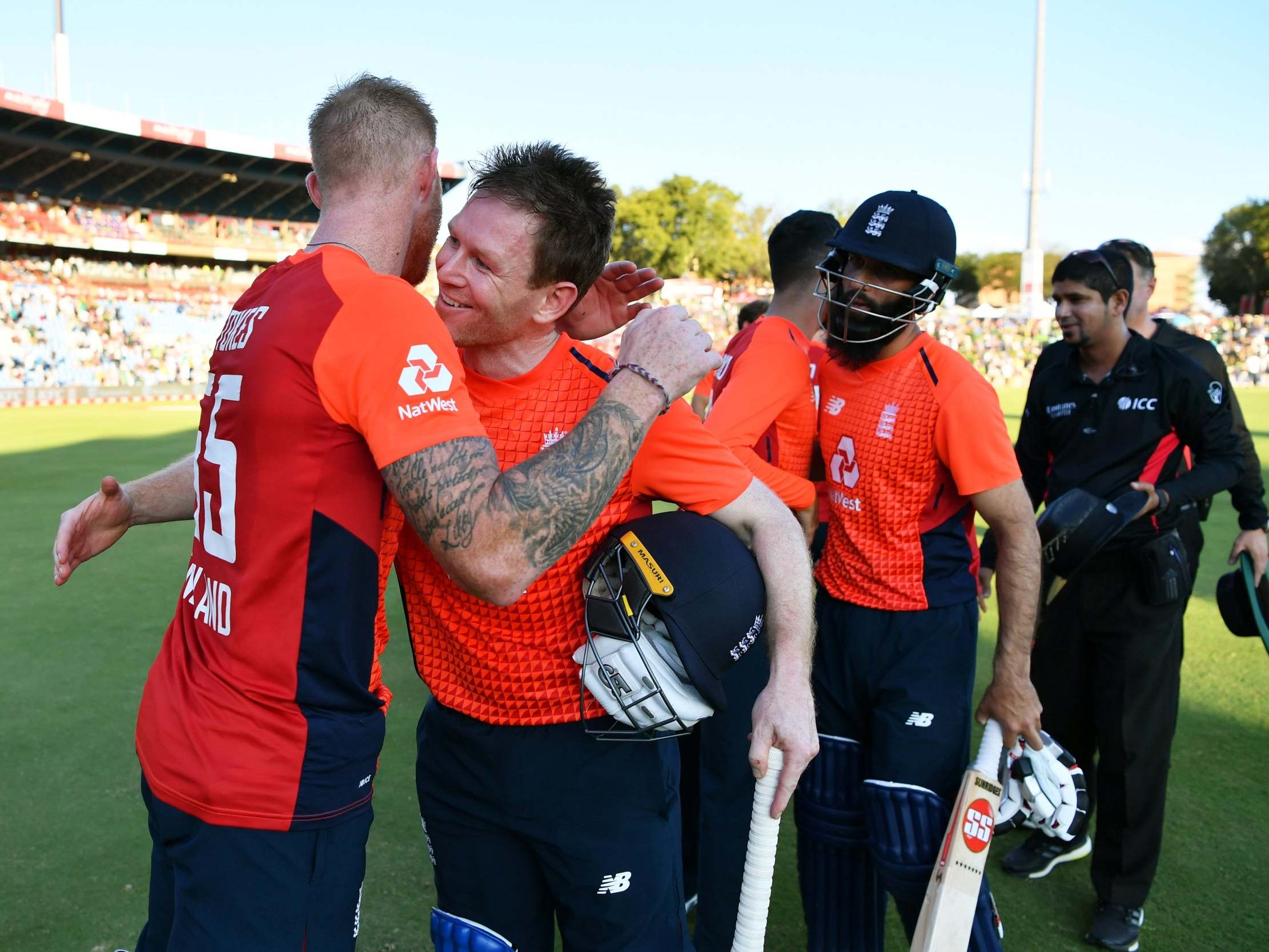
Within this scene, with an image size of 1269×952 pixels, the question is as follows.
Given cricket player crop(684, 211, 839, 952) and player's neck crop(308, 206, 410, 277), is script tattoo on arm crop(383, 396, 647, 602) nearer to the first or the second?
player's neck crop(308, 206, 410, 277)

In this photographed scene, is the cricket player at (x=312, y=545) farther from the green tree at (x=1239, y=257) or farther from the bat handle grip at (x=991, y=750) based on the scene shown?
the green tree at (x=1239, y=257)

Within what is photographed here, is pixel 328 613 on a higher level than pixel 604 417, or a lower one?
lower

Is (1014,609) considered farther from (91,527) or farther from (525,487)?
(91,527)

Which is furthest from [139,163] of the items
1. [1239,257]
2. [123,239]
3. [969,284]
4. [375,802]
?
[969,284]

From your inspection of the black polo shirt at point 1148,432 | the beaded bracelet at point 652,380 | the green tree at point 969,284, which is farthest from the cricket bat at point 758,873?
the green tree at point 969,284

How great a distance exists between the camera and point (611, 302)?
2.70m

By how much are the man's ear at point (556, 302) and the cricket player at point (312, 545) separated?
295 mm

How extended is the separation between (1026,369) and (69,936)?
1714 inches

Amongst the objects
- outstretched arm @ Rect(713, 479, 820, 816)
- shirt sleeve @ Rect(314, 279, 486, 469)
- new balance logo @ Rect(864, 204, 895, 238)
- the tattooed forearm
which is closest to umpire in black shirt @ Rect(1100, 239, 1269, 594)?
new balance logo @ Rect(864, 204, 895, 238)

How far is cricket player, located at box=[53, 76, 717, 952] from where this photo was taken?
175 cm

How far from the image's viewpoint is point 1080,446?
414 cm

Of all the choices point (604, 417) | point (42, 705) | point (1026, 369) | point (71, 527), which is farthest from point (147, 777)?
point (1026, 369)

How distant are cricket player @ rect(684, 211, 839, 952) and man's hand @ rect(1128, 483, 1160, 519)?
1.31m

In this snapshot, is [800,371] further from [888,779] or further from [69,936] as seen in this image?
[69,936]
